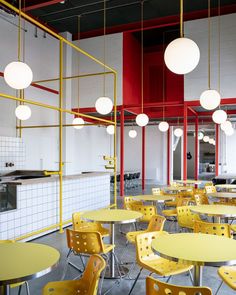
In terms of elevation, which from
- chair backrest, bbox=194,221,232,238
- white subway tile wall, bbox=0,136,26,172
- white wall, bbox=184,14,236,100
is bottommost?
chair backrest, bbox=194,221,232,238

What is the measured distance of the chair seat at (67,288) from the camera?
1899 millimetres

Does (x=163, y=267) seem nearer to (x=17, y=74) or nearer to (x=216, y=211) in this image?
(x=216, y=211)

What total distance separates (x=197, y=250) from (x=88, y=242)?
1.03 m

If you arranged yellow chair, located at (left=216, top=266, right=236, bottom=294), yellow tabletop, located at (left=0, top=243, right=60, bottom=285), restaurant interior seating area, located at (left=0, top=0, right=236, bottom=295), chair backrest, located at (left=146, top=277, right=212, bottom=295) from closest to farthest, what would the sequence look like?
1. chair backrest, located at (left=146, top=277, right=212, bottom=295)
2. yellow tabletop, located at (left=0, top=243, right=60, bottom=285)
3. yellow chair, located at (left=216, top=266, right=236, bottom=294)
4. restaurant interior seating area, located at (left=0, top=0, right=236, bottom=295)

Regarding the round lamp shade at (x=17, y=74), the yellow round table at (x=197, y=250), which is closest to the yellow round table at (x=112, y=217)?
the yellow round table at (x=197, y=250)

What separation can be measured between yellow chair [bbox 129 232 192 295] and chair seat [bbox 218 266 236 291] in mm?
266

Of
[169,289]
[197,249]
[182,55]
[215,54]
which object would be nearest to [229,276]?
[197,249]

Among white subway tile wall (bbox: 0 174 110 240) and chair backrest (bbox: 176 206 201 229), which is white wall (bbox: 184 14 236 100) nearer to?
white subway tile wall (bbox: 0 174 110 240)

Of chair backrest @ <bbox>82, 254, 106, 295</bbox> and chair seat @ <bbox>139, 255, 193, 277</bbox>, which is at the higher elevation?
chair backrest @ <bbox>82, 254, 106, 295</bbox>

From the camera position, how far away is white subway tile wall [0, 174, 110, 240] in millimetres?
4211

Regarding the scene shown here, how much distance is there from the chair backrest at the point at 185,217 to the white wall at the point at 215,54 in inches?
204

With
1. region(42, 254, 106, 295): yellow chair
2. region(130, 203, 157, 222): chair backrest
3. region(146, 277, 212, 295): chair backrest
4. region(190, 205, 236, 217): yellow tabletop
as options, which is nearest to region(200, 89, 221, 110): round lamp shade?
region(190, 205, 236, 217): yellow tabletop

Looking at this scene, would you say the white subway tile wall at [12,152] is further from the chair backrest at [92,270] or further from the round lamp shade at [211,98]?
the chair backrest at [92,270]

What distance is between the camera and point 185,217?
12.6 ft
